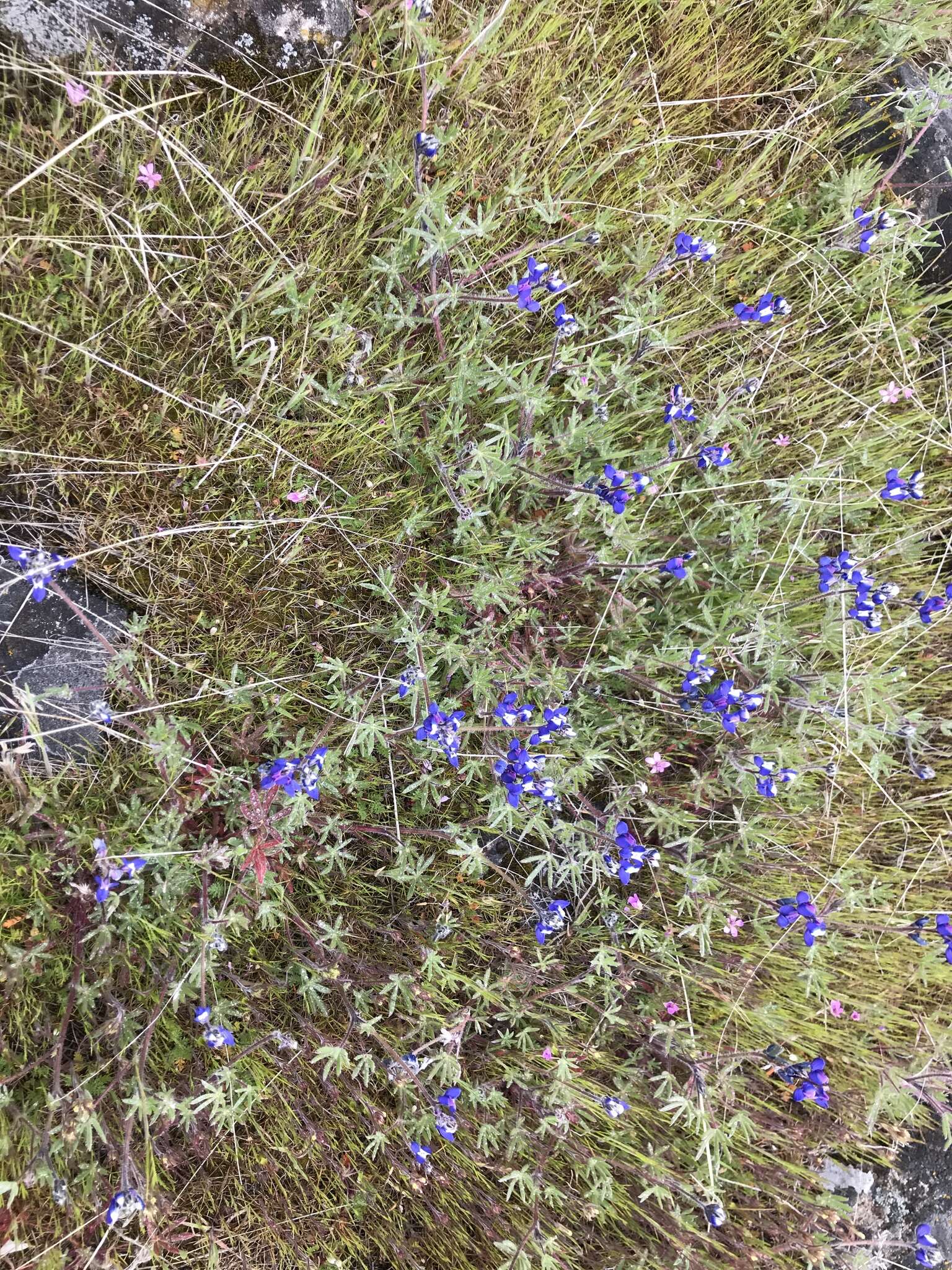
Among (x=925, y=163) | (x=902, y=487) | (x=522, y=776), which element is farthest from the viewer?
(x=925, y=163)

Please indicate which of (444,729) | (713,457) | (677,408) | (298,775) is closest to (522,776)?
(444,729)

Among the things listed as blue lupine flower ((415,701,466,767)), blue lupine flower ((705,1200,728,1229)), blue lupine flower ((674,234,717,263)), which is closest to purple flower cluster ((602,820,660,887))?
blue lupine flower ((415,701,466,767))

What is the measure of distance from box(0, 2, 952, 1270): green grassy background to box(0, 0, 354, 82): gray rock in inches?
4.5

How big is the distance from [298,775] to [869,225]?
3.79m

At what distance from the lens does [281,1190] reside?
10.6ft

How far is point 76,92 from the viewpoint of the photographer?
278 centimetres

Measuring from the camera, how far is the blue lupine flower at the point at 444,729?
2.72 metres

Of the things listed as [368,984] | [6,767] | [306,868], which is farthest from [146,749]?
[368,984]

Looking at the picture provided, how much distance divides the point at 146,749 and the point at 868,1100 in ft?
12.8

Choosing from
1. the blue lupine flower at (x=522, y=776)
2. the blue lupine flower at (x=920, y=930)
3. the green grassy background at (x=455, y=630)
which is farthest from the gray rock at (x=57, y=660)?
the blue lupine flower at (x=920, y=930)

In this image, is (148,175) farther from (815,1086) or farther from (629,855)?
(815,1086)

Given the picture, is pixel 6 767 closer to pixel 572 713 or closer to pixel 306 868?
pixel 306 868

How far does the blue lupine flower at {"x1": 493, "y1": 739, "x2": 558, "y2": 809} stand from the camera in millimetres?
2803

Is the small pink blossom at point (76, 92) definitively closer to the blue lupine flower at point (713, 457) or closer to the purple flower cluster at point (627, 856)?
the blue lupine flower at point (713, 457)
